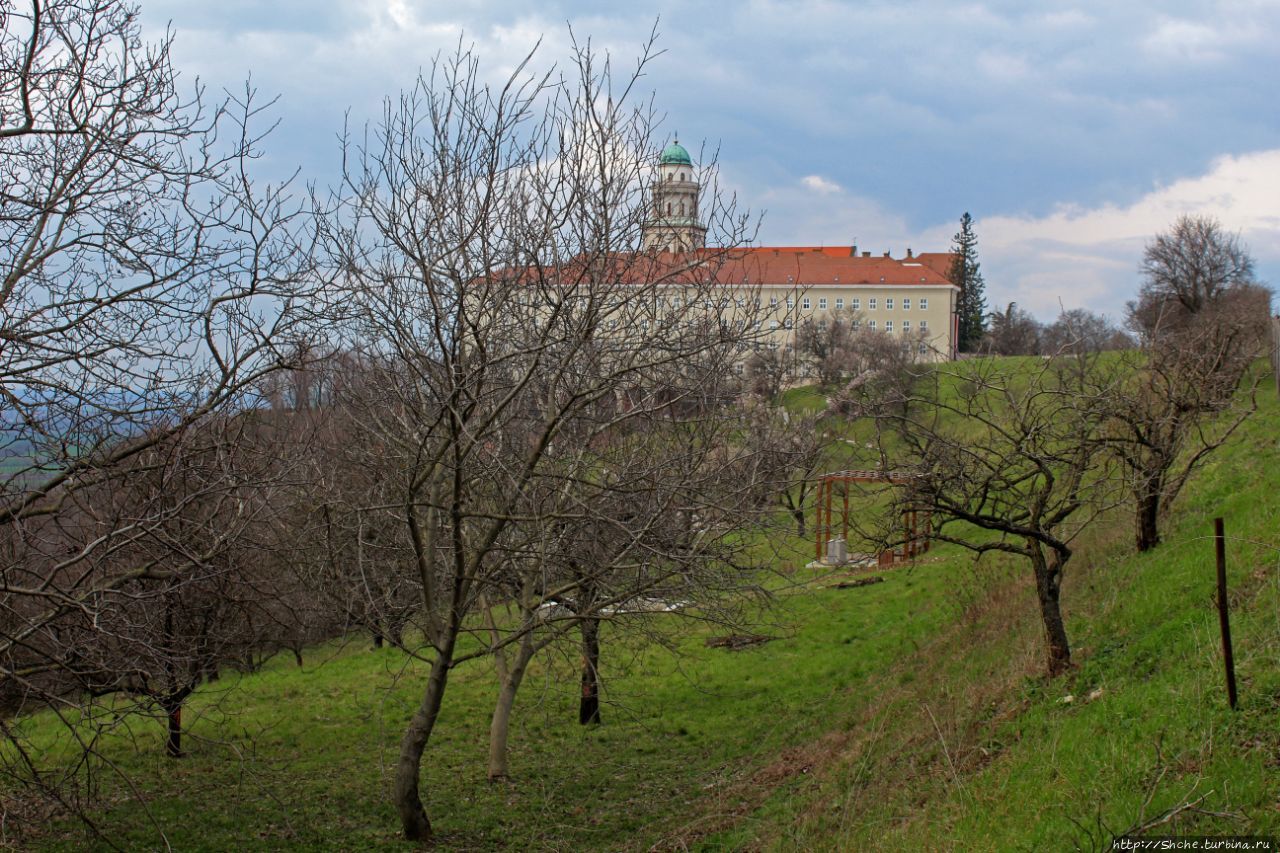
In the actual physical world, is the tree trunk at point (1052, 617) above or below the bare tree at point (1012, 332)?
below

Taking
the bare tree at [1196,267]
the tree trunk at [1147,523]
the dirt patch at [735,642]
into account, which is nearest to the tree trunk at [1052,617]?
the tree trunk at [1147,523]

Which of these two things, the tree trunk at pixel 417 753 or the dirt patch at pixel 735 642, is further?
the dirt patch at pixel 735 642

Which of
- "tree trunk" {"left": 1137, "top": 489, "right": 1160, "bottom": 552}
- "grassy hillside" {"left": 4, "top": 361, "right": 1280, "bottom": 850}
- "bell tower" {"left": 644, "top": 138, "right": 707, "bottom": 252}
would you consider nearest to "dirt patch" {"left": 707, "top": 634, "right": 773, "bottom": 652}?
"grassy hillside" {"left": 4, "top": 361, "right": 1280, "bottom": 850}

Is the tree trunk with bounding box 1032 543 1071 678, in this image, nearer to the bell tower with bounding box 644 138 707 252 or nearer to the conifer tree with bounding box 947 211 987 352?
the bell tower with bounding box 644 138 707 252

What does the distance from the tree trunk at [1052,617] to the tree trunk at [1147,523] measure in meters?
3.43

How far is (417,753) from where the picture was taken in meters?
9.66

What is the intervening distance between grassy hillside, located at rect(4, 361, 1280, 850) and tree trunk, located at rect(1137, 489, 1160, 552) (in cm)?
39

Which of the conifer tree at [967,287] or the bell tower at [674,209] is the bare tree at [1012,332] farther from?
the bell tower at [674,209]

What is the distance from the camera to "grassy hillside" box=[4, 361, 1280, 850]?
630 cm

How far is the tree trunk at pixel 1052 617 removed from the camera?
30.1 feet

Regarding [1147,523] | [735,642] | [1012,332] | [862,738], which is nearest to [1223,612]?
[862,738]

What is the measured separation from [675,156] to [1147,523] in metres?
7.38

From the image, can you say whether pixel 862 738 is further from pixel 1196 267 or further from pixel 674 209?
pixel 1196 267

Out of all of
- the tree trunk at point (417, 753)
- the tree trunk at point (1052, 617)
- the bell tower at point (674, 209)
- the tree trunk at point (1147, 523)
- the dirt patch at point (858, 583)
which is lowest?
the dirt patch at point (858, 583)
